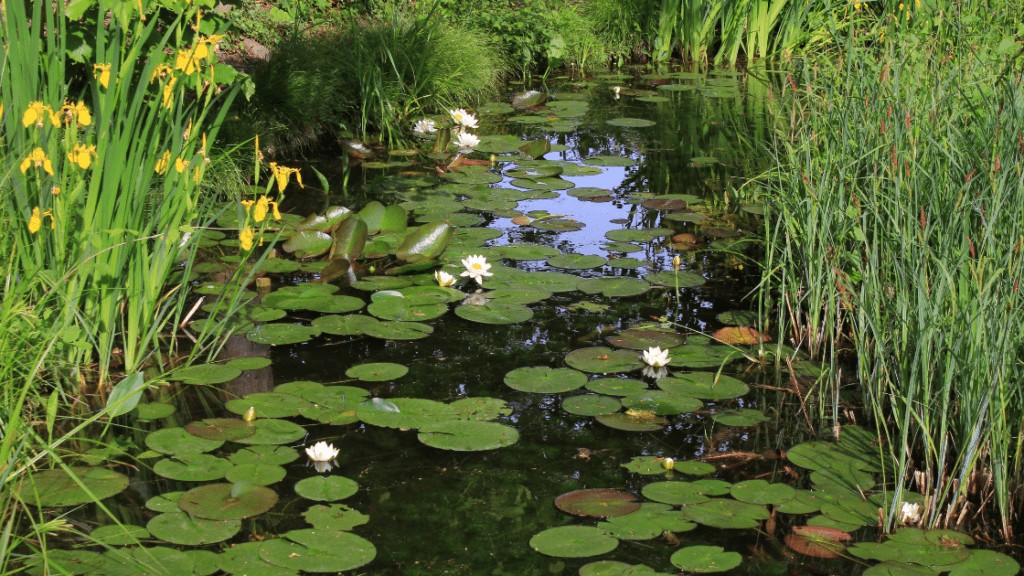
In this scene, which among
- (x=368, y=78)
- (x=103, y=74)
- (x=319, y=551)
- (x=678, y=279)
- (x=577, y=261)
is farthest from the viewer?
(x=368, y=78)

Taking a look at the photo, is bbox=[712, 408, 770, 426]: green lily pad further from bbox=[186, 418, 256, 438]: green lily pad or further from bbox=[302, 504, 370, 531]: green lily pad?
bbox=[186, 418, 256, 438]: green lily pad

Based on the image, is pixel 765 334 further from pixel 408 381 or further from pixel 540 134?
pixel 540 134

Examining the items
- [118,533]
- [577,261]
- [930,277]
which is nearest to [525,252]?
[577,261]

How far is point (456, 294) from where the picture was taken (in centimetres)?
381

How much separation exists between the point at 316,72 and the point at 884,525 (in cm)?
436

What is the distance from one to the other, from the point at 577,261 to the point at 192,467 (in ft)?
6.62

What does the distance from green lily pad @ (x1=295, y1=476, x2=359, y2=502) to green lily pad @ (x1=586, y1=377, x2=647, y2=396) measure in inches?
35.2

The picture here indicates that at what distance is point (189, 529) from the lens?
2.29 m

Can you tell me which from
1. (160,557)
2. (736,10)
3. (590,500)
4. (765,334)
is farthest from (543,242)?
(736,10)

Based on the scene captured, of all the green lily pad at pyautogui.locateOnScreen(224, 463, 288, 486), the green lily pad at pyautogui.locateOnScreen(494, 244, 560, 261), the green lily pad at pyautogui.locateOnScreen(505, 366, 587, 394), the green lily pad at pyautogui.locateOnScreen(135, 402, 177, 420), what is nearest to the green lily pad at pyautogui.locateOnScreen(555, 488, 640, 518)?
the green lily pad at pyautogui.locateOnScreen(505, 366, 587, 394)

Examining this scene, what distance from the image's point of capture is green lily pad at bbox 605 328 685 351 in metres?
3.43

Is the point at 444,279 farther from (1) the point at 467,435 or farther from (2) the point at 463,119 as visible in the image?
(2) the point at 463,119

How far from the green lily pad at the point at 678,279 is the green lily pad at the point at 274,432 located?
5.58ft

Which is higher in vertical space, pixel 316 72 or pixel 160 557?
pixel 316 72
